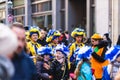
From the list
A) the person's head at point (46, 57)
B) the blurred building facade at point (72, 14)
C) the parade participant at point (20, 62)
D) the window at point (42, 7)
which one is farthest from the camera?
the window at point (42, 7)

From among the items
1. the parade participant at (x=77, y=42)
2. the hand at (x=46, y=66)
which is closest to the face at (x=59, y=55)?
the hand at (x=46, y=66)

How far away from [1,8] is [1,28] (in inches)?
1468

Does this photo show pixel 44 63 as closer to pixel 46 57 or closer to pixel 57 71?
pixel 46 57

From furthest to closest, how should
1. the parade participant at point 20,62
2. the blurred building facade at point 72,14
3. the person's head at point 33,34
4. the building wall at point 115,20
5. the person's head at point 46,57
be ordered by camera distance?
the blurred building facade at point 72,14, the building wall at point 115,20, the person's head at point 33,34, the person's head at point 46,57, the parade participant at point 20,62

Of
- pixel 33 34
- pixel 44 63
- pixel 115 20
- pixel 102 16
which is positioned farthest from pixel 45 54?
pixel 102 16

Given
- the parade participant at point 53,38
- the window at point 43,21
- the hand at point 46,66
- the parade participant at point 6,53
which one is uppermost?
the window at point 43,21

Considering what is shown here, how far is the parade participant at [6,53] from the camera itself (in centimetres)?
233

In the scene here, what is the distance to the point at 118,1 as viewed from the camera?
65.6 ft

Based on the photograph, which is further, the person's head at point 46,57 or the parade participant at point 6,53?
the person's head at point 46,57

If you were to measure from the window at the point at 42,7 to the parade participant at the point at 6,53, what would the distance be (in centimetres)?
2601

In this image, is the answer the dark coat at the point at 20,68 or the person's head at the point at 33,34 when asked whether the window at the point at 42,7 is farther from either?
the dark coat at the point at 20,68

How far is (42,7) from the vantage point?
1177 inches

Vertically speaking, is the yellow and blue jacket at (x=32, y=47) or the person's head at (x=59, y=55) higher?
the yellow and blue jacket at (x=32, y=47)

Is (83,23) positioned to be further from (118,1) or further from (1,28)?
(1,28)
